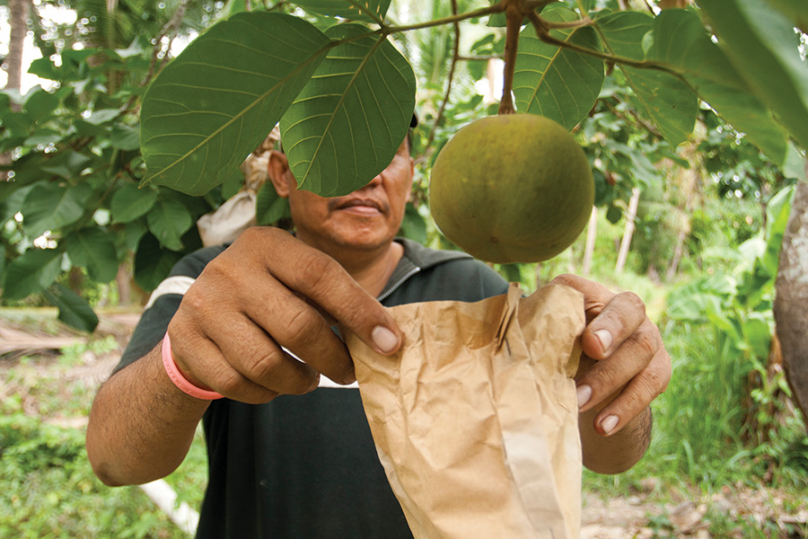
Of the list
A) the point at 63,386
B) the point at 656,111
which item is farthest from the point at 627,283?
the point at 656,111

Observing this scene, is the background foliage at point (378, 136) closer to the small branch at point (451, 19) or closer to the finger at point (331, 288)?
the small branch at point (451, 19)

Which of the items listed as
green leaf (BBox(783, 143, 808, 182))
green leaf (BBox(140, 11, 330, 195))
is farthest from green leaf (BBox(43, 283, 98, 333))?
green leaf (BBox(783, 143, 808, 182))

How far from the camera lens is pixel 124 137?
115cm

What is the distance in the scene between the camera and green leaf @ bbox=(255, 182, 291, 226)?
1357 millimetres

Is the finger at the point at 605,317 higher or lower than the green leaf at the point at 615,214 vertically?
higher

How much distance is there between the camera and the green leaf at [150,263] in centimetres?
141

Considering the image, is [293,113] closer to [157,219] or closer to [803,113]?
[803,113]

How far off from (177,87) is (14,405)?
4.79m

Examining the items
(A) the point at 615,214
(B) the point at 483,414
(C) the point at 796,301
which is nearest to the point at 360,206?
(B) the point at 483,414

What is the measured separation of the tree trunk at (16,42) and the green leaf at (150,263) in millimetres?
1136

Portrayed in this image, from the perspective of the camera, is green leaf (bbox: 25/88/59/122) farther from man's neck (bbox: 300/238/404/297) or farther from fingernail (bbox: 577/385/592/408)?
fingernail (bbox: 577/385/592/408)

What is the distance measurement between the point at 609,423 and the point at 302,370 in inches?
14.4

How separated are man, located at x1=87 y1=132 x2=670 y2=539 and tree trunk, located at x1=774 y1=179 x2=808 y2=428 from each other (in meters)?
0.74

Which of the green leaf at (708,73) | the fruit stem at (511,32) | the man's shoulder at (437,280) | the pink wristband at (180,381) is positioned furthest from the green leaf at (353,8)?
the man's shoulder at (437,280)
